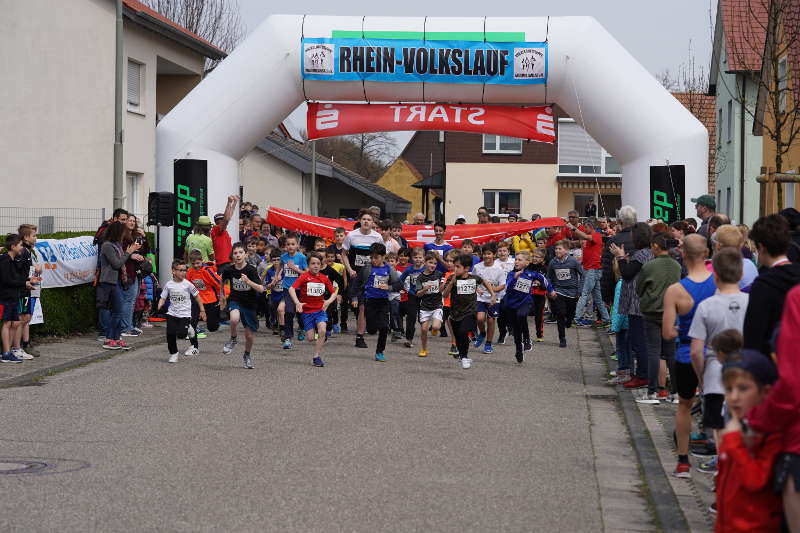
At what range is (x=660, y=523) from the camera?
277 inches

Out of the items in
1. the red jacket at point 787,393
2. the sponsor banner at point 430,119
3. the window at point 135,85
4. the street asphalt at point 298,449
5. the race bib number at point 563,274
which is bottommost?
the street asphalt at point 298,449

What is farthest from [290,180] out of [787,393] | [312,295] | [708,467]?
[787,393]

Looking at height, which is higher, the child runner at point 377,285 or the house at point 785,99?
the house at point 785,99

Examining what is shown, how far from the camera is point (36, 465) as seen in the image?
8.19 meters

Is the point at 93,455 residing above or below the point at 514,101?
below

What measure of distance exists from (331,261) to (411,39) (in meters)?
3.78

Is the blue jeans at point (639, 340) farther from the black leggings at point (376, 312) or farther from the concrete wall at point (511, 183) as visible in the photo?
the concrete wall at point (511, 183)

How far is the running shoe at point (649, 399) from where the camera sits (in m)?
12.0

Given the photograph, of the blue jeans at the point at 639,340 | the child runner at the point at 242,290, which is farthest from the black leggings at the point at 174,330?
the blue jeans at the point at 639,340

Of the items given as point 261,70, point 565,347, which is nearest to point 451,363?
point 565,347

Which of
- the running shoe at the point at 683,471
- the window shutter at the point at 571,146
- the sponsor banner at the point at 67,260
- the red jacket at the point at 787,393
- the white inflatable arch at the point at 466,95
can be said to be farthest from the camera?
the window shutter at the point at 571,146

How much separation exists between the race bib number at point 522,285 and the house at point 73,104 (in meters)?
9.30

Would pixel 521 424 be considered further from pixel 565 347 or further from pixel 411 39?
pixel 411 39

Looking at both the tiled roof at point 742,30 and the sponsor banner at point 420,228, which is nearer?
the sponsor banner at point 420,228
